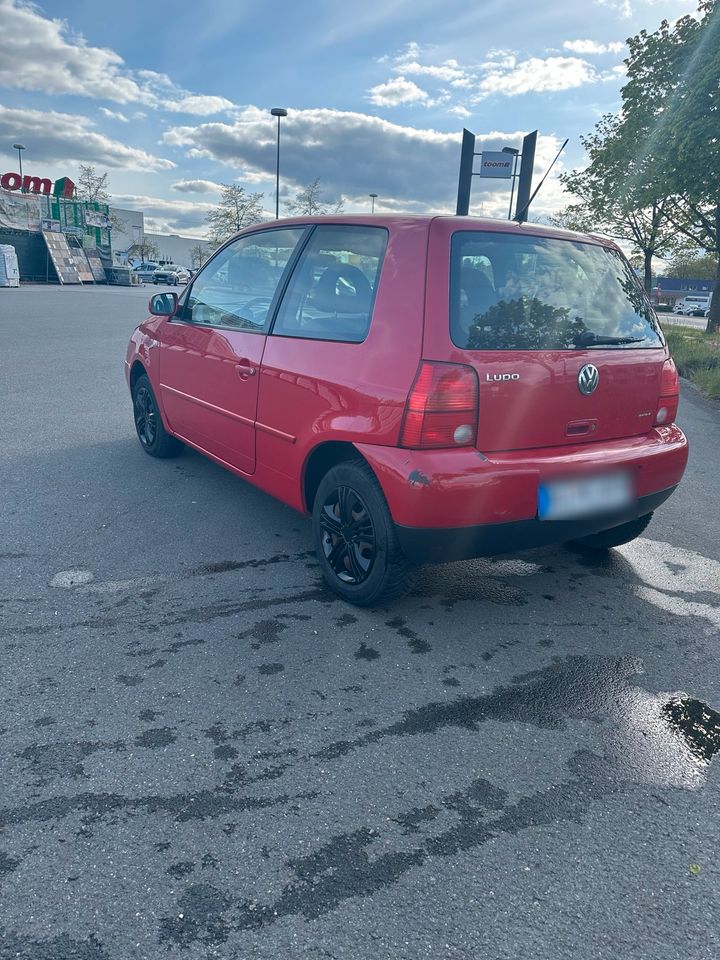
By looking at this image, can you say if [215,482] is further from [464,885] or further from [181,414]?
[464,885]

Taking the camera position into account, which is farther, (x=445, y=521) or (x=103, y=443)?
(x=103, y=443)

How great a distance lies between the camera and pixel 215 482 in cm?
518

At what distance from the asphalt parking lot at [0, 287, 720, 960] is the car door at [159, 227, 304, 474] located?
2.24 ft

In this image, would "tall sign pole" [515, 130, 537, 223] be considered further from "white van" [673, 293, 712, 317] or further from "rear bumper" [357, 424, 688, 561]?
"white van" [673, 293, 712, 317]

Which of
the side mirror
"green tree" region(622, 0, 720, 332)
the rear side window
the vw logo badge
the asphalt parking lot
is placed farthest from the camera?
"green tree" region(622, 0, 720, 332)

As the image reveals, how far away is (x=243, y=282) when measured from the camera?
4180 mm

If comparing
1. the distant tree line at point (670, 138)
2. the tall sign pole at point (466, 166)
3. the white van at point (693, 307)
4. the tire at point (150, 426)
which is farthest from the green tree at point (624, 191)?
the white van at point (693, 307)

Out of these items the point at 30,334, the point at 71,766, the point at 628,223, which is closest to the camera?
the point at 71,766

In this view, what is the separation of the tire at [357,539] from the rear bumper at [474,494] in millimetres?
111

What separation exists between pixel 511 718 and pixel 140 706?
1.37 metres

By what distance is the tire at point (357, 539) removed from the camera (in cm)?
306

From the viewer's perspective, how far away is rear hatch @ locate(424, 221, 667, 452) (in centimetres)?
288

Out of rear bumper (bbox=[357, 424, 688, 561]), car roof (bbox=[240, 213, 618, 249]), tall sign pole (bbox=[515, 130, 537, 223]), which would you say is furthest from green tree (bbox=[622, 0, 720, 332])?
rear bumper (bbox=[357, 424, 688, 561])

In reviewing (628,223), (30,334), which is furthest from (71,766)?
(628,223)
